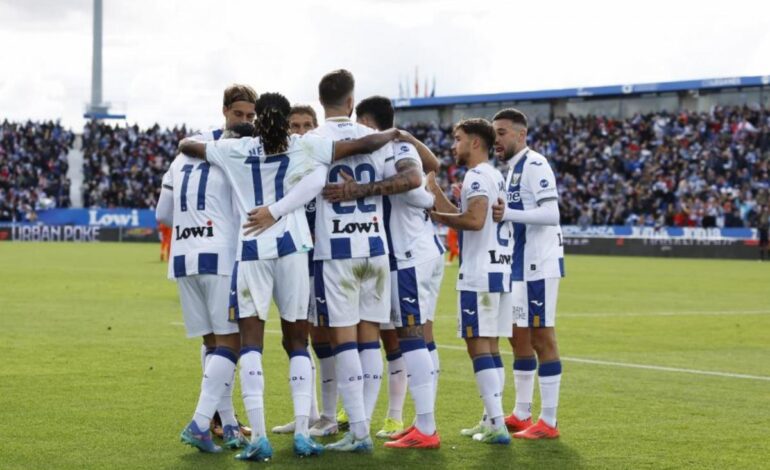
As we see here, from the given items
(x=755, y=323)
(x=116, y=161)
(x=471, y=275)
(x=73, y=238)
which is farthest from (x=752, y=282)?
(x=116, y=161)

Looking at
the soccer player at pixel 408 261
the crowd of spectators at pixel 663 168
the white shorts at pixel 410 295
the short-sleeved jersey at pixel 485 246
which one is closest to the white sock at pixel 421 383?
the soccer player at pixel 408 261

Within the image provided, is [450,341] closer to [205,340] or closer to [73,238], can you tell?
[205,340]

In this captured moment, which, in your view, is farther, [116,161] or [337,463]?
[116,161]

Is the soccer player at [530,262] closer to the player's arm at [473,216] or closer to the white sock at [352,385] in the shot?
the player's arm at [473,216]

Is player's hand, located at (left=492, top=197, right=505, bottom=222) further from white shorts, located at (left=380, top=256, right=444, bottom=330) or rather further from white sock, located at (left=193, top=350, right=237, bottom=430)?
white sock, located at (left=193, top=350, right=237, bottom=430)

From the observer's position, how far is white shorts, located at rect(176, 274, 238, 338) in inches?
321

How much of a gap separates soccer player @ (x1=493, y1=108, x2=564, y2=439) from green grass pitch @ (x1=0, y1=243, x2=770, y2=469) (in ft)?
1.63

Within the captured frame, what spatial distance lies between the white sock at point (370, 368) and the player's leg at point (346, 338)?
27 centimetres

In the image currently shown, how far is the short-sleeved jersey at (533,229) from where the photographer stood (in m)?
9.31

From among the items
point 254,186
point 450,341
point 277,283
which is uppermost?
point 254,186

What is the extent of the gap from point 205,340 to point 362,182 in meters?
1.64

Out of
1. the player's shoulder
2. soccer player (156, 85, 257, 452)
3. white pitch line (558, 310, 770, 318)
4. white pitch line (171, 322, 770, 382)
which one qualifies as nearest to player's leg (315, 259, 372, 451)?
soccer player (156, 85, 257, 452)

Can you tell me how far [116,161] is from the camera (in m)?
69.6

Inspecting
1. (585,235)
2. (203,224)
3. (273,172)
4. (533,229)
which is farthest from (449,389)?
(585,235)
